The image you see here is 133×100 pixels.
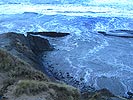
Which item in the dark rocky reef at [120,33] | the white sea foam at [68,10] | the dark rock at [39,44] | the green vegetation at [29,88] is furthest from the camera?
the white sea foam at [68,10]

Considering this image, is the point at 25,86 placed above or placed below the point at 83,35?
below

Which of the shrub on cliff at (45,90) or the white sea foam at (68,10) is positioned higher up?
the white sea foam at (68,10)

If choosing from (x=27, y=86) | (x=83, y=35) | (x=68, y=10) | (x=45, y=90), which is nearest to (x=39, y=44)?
(x=83, y=35)

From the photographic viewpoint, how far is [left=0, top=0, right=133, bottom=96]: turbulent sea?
15078mm

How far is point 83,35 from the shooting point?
875 inches

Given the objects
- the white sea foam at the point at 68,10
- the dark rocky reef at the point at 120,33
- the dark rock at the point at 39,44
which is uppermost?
the white sea foam at the point at 68,10

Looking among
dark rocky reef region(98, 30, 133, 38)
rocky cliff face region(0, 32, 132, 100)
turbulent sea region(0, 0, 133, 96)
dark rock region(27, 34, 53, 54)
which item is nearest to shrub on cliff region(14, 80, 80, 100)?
rocky cliff face region(0, 32, 132, 100)

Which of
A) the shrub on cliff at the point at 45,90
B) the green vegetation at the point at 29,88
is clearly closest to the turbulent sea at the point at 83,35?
the shrub on cliff at the point at 45,90

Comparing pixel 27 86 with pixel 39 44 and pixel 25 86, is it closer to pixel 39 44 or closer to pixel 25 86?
pixel 25 86

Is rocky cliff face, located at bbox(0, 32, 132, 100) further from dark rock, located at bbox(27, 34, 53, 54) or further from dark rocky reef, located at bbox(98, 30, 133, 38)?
dark rocky reef, located at bbox(98, 30, 133, 38)

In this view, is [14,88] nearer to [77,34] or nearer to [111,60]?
[111,60]

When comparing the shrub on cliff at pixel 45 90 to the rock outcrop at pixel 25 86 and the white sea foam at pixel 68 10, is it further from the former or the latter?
the white sea foam at pixel 68 10

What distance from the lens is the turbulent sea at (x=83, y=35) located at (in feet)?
49.5

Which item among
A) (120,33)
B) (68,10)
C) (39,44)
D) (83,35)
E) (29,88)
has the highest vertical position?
(68,10)
